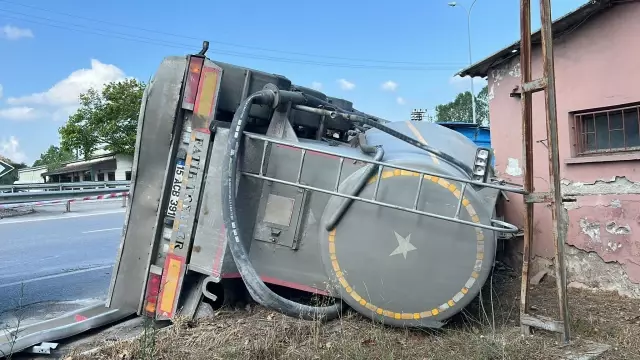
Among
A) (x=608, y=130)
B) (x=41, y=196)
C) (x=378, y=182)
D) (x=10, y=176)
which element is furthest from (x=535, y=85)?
(x=10, y=176)

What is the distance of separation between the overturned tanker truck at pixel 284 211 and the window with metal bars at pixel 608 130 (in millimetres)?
1754

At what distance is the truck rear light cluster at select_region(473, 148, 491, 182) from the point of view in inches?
136

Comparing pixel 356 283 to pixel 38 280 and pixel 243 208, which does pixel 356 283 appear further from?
pixel 38 280

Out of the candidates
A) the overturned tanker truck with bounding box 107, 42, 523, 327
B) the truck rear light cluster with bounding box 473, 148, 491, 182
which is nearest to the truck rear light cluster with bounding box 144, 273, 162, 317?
the overturned tanker truck with bounding box 107, 42, 523, 327

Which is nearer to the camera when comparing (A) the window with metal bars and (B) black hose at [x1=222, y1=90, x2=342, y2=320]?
(B) black hose at [x1=222, y1=90, x2=342, y2=320]

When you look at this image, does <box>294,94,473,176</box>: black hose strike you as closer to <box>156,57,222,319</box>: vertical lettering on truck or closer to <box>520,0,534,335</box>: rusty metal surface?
<box>520,0,534,335</box>: rusty metal surface

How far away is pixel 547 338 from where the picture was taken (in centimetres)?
305

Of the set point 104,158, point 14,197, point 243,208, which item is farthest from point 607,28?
point 104,158

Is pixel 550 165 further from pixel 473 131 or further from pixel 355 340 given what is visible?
pixel 473 131

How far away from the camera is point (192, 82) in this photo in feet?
11.7

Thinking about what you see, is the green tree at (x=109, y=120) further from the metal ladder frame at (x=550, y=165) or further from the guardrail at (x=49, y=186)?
the metal ladder frame at (x=550, y=165)

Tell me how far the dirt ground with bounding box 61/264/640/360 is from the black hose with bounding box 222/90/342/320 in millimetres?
84

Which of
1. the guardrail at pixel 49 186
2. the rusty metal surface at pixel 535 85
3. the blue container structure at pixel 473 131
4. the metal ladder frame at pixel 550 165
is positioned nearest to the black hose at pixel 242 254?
the metal ladder frame at pixel 550 165

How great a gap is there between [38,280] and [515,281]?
18.9 ft
